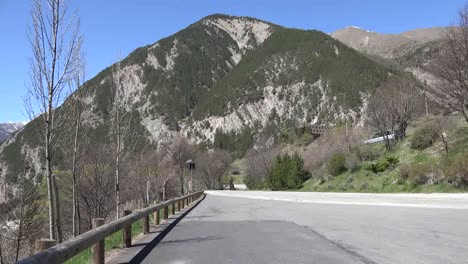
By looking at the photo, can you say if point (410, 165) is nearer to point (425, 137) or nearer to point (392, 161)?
point (425, 137)

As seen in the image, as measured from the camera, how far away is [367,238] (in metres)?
11.2

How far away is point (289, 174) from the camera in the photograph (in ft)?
225

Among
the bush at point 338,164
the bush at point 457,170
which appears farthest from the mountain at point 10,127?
the bush at point 338,164

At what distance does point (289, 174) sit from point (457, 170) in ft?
129

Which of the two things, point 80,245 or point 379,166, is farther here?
point 379,166

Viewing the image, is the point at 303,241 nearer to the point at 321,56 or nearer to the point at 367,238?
the point at 367,238

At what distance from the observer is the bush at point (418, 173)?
112ft

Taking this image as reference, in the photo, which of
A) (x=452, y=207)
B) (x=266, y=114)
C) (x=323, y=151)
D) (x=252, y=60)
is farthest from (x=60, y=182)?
(x=252, y=60)

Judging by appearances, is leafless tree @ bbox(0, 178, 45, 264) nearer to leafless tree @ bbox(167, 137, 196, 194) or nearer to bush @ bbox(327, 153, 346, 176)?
bush @ bbox(327, 153, 346, 176)

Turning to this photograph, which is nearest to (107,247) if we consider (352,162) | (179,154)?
(352,162)

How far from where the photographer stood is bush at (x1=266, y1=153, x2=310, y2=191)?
66562mm

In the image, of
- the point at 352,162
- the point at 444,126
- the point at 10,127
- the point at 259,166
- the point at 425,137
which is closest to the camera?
the point at 425,137

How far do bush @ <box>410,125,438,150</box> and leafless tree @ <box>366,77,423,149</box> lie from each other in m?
7.45

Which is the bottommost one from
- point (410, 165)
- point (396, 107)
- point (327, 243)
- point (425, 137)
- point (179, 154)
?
point (327, 243)
